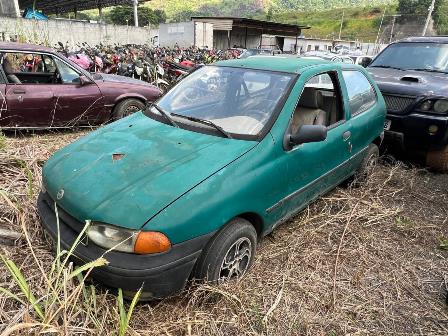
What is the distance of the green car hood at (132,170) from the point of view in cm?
209

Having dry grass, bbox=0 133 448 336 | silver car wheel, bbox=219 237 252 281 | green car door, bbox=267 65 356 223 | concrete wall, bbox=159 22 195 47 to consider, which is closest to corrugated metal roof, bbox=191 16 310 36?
concrete wall, bbox=159 22 195 47

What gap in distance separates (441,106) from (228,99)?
10.5ft

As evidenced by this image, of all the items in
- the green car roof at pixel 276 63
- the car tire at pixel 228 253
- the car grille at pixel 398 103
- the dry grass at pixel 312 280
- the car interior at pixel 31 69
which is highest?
the green car roof at pixel 276 63

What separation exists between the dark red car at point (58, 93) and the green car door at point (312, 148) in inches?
137

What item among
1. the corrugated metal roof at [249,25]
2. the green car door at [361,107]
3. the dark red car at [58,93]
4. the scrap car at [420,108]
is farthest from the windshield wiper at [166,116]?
the corrugated metal roof at [249,25]

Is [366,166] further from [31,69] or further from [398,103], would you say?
[31,69]

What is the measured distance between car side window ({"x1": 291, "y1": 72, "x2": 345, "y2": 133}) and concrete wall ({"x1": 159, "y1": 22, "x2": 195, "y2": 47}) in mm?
22697

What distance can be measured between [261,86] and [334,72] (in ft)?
3.00

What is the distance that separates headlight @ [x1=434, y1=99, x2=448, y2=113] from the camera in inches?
183

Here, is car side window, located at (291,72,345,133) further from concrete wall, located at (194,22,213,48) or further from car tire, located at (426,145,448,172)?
concrete wall, located at (194,22,213,48)

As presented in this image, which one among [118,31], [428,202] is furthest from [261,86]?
[118,31]

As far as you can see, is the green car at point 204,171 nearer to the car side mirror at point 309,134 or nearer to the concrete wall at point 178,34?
the car side mirror at point 309,134

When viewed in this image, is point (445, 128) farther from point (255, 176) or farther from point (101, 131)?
point (101, 131)

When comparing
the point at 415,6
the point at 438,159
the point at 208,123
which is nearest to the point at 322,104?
the point at 208,123
